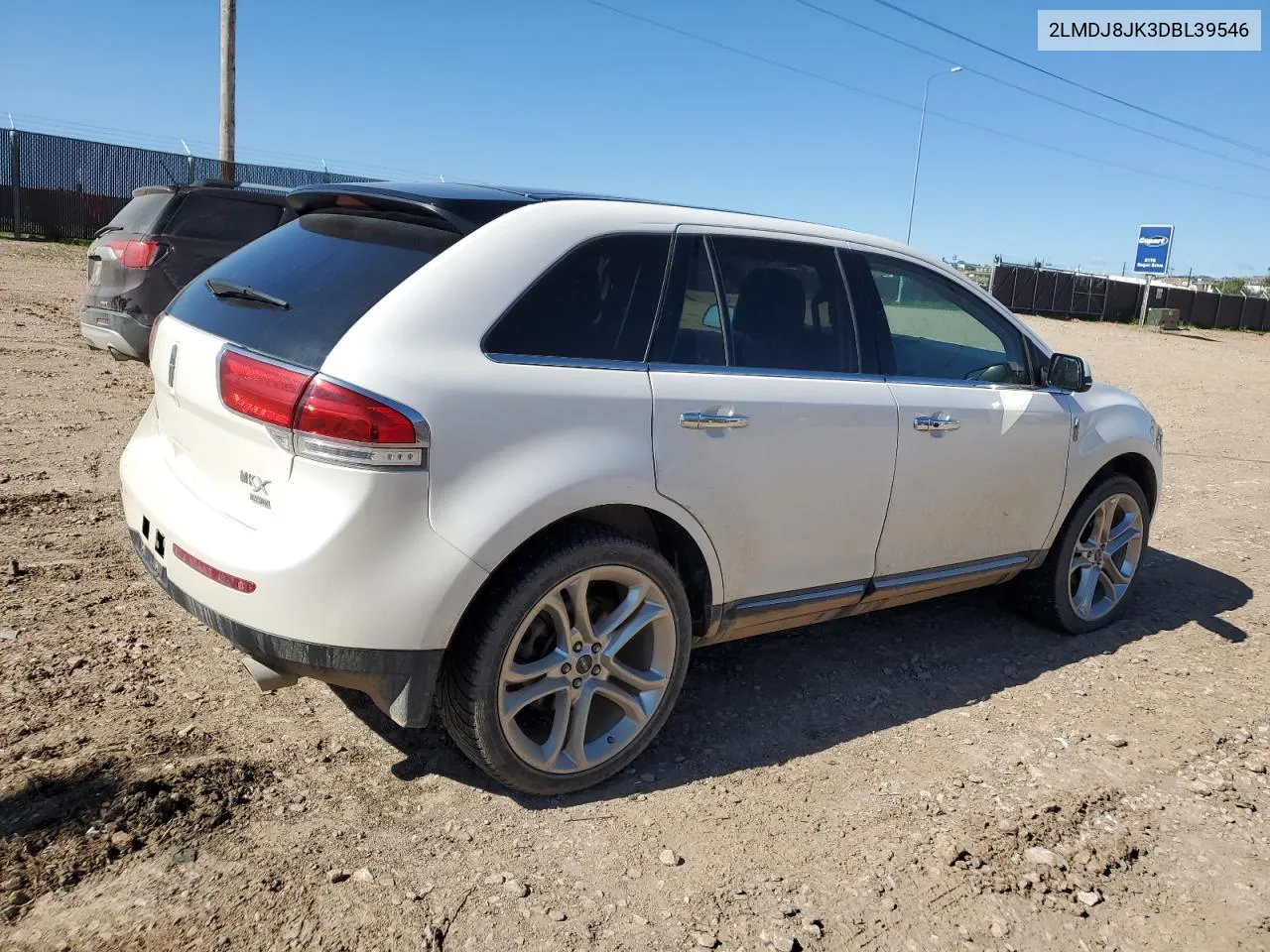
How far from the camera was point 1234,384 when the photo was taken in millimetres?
18750

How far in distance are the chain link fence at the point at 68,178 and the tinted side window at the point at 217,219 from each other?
49.9ft

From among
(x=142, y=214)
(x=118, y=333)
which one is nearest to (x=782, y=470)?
(x=118, y=333)

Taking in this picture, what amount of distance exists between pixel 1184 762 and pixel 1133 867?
2.92 feet

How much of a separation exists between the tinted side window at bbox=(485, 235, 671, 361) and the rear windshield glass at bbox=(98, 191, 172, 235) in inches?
269

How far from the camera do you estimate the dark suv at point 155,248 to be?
8.25m

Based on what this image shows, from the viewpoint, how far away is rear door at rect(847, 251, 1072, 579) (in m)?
3.94

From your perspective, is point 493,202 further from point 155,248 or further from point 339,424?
point 155,248

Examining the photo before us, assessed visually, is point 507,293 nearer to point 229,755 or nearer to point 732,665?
point 229,755

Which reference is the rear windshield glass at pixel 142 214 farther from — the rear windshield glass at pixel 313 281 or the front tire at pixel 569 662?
the front tire at pixel 569 662

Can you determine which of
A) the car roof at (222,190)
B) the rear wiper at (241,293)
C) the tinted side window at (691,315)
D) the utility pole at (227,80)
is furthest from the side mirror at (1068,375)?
the utility pole at (227,80)

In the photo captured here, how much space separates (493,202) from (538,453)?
0.83 m

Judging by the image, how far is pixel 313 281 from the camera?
2992mm

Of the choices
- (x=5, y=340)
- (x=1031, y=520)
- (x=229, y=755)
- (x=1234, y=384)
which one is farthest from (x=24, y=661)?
(x=1234, y=384)

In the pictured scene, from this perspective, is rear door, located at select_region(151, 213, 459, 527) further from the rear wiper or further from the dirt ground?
the dirt ground
